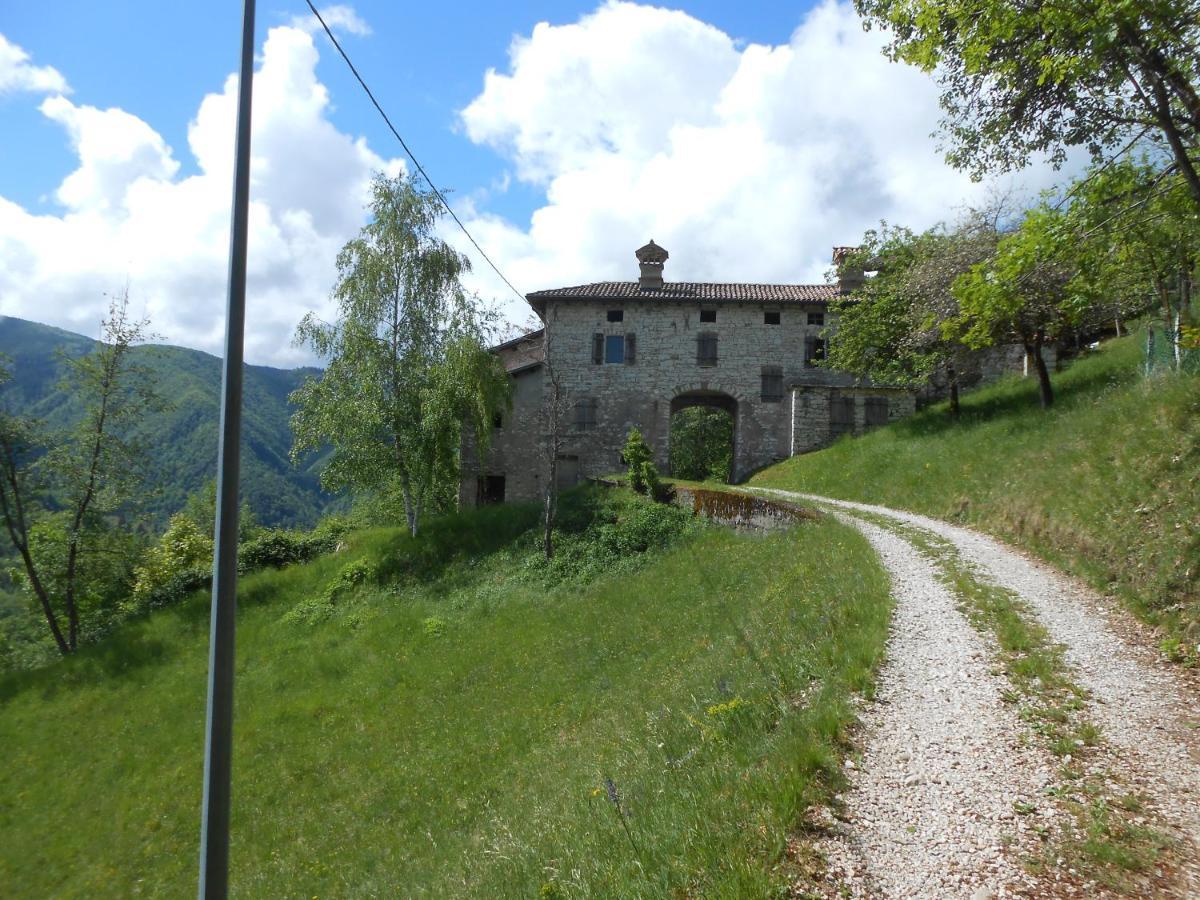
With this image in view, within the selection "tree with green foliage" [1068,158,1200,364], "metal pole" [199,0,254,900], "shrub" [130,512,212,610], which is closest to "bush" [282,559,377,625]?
"shrub" [130,512,212,610]

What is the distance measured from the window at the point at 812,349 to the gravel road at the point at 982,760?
23.2 m

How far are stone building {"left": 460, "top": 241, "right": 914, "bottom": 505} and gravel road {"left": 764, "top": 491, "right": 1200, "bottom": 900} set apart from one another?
2254cm

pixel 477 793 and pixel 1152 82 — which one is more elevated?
pixel 1152 82

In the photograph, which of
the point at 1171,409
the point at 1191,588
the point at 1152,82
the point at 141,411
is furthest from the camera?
the point at 141,411

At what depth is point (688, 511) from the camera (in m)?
19.8

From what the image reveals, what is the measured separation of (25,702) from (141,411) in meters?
9.97

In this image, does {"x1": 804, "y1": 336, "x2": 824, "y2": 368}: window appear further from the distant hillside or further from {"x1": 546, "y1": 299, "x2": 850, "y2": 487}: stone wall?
the distant hillside

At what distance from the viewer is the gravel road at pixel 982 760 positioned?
3562 millimetres

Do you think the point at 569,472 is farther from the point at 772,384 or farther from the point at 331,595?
the point at 331,595

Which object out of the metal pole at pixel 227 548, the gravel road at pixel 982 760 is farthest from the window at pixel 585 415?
the metal pole at pixel 227 548

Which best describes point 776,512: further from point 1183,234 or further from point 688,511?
point 1183,234

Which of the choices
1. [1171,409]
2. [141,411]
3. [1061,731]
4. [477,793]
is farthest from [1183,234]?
[141,411]

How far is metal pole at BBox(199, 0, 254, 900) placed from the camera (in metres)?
3.68

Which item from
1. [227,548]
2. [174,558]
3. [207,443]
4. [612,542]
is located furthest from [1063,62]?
[207,443]
